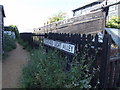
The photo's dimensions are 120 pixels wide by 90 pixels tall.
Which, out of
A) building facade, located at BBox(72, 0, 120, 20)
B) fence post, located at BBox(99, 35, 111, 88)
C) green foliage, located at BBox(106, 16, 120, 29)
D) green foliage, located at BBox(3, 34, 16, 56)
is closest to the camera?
fence post, located at BBox(99, 35, 111, 88)

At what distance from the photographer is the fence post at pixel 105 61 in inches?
94.0

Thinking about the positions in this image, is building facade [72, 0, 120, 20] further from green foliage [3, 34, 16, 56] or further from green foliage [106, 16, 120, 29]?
green foliage [3, 34, 16, 56]

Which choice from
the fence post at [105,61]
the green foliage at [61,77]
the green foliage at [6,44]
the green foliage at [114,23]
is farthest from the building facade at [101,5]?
the green foliage at [6,44]

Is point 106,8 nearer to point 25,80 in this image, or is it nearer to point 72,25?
point 72,25

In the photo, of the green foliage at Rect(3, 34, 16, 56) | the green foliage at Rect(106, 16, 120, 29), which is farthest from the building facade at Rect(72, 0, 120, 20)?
the green foliage at Rect(3, 34, 16, 56)

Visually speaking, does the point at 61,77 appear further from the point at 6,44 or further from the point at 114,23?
the point at 6,44

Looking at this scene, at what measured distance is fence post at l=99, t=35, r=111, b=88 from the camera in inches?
94.0

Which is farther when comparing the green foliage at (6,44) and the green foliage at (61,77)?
the green foliage at (6,44)

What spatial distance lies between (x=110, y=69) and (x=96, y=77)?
39 cm

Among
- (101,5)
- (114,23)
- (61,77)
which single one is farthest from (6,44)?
Answer: (61,77)

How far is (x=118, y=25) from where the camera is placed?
8219 mm

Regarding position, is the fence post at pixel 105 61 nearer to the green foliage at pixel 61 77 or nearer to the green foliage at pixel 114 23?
the green foliage at pixel 61 77

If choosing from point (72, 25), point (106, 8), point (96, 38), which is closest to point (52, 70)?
point (96, 38)

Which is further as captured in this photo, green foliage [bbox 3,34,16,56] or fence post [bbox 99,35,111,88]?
green foliage [bbox 3,34,16,56]
